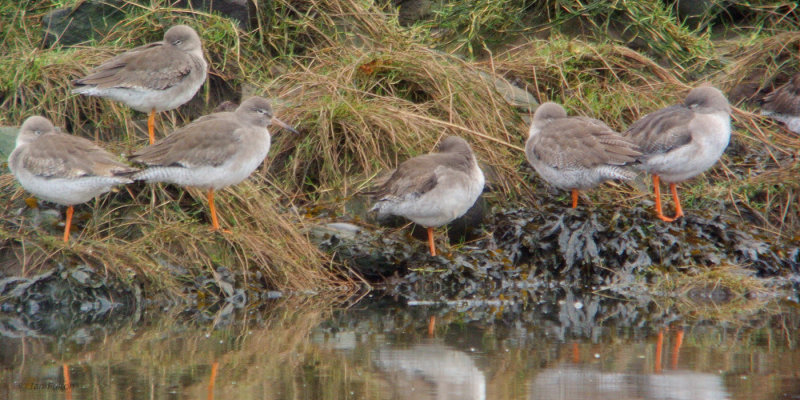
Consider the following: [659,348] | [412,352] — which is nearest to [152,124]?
[412,352]

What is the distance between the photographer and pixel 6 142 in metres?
9.16

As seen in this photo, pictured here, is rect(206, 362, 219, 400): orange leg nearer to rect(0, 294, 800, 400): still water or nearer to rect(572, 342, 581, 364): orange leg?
rect(0, 294, 800, 400): still water

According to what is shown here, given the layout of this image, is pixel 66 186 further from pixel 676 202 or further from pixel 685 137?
pixel 676 202

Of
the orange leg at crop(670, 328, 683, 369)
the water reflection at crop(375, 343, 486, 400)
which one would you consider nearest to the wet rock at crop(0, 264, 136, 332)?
the water reflection at crop(375, 343, 486, 400)

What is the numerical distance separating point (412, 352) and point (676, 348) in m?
1.66

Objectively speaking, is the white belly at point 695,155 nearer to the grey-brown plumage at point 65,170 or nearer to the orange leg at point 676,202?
the orange leg at point 676,202

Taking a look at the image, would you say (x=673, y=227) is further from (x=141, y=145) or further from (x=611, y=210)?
(x=141, y=145)

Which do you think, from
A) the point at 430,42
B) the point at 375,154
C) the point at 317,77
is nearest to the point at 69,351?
the point at 375,154

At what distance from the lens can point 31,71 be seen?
1030cm

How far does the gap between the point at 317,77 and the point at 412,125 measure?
Answer: 125 cm

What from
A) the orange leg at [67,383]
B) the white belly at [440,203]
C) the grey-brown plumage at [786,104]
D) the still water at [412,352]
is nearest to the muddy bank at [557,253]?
the white belly at [440,203]

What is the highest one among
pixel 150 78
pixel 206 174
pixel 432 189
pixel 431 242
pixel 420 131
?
pixel 150 78

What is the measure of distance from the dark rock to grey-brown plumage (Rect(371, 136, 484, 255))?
422 centimetres

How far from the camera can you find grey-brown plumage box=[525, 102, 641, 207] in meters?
→ 8.77
